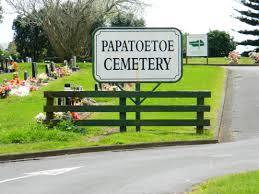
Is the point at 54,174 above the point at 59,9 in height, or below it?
below

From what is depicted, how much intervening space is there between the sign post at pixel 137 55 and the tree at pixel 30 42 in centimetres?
6008

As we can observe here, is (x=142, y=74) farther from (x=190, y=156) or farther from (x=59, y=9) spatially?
(x=59, y=9)

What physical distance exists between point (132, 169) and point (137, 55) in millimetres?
6790

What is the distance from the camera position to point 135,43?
18.6m

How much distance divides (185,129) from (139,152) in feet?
13.0

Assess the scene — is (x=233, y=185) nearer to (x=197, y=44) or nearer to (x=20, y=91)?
(x=20, y=91)

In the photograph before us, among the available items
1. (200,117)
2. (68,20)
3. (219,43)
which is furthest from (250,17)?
(200,117)

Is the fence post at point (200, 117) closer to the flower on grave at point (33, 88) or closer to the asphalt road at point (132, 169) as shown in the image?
the asphalt road at point (132, 169)

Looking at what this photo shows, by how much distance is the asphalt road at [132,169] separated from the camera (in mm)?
10383

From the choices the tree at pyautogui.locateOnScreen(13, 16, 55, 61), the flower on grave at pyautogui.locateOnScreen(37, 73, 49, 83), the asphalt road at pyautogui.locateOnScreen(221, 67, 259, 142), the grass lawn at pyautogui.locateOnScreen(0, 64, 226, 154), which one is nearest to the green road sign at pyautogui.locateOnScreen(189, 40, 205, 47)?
the asphalt road at pyautogui.locateOnScreen(221, 67, 259, 142)

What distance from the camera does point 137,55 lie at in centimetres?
1861

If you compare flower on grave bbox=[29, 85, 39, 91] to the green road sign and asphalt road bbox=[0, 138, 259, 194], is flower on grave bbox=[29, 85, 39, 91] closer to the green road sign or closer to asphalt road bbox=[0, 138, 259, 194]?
asphalt road bbox=[0, 138, 259, 194]

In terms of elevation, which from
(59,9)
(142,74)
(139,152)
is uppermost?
(59,9)

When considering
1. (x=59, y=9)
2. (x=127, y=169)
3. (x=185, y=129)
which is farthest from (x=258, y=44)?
(x=127, y=169)
